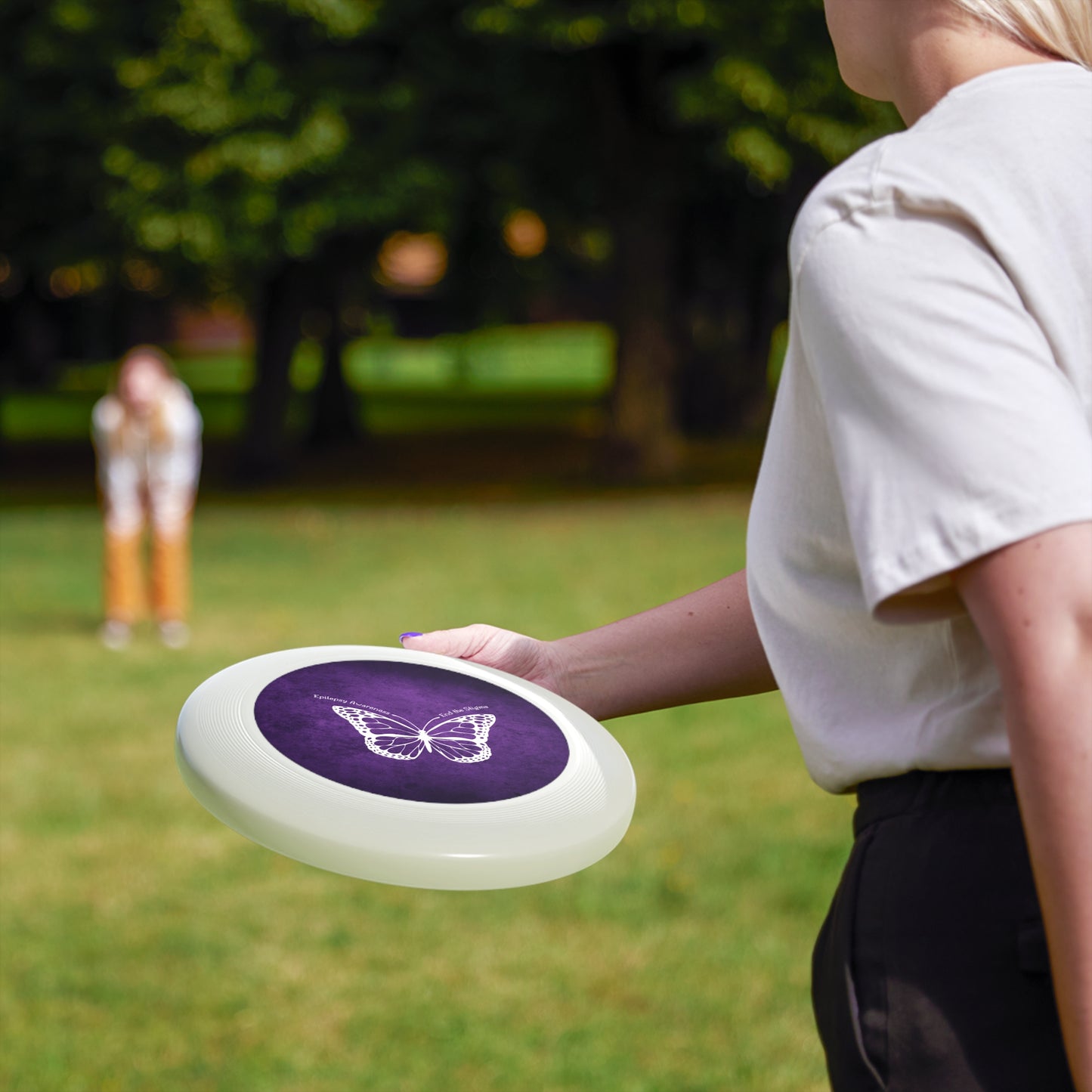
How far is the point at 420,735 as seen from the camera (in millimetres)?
1568

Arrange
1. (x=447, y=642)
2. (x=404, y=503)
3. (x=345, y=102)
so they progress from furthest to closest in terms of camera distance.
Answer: (x=404, y=503)
(x=345, y=102)
(x=447, y=642)

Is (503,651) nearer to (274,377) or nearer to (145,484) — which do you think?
(145,484)

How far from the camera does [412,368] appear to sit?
7475 cm

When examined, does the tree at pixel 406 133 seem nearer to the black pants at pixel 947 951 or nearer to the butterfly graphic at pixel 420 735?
the butterfly graphic at pixel 420 735

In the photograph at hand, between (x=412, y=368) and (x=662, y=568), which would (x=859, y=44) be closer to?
(x=662, y=568)

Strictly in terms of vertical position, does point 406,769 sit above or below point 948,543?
below

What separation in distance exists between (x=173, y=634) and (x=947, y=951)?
9250 mm

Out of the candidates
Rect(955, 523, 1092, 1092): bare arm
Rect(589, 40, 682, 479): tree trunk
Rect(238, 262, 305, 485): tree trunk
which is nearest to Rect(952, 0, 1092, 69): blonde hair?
Rect(955, 523, 1092, 1092): bare arm

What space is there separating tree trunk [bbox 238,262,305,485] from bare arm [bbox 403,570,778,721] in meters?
20.8

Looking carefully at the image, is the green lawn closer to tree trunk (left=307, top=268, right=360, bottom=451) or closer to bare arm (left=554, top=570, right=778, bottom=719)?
bare arm (left=554, top=570, right=778, bottom=719)

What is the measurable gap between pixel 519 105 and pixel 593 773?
17.7 metres

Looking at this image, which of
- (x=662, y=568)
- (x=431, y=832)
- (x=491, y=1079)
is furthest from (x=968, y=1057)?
(x=662, y=568)

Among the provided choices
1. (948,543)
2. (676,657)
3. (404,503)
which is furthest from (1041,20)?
(404,503)

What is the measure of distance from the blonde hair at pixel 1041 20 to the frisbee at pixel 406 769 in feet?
2.64
